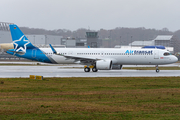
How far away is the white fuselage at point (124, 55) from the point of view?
1433 inches

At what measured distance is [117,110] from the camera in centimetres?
1138

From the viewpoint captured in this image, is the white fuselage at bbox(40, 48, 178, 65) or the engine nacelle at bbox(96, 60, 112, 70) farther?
the white fuselage at bbox(40, 48, 178, 65)

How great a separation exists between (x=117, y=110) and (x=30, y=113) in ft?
12.3

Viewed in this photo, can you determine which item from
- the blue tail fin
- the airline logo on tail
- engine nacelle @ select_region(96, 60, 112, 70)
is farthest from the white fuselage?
the blue tail fin

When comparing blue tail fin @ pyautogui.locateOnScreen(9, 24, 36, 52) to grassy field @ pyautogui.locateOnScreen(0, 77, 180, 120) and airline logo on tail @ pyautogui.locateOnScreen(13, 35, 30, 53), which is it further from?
grassy field @ pyautogui.locateOnScreen(0, 77, 180, 120)

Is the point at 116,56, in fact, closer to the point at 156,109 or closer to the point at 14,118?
the point at 156,109

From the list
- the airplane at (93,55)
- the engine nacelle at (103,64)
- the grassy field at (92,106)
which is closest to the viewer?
the grassy field at (92,106)

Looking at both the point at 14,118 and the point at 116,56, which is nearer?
the point at 14,118

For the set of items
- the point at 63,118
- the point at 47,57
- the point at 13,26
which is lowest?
the point at 63,118

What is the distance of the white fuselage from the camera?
36406 mm

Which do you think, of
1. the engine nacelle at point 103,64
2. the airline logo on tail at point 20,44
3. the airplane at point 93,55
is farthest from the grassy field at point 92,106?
the airline logo on tail at point 20,44

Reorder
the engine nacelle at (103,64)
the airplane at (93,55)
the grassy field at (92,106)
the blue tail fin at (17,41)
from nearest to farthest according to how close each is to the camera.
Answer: the grassy field at (92,106) < the engine nacelle at (103,64) < the airplane at (93,55) < the blue tail fin at (17,41)

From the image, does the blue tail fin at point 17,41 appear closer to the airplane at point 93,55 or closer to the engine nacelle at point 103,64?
the airplane at point 93,55

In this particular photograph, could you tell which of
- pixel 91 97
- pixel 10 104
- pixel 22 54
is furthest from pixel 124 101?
pixel 22 54
